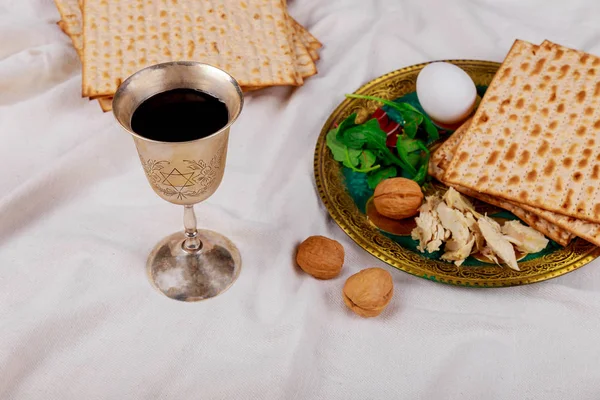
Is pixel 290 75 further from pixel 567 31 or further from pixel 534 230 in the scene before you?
pixel 567 31

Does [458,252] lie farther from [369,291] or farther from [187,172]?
[187,172]

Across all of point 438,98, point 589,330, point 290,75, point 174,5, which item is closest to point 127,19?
point 174,5

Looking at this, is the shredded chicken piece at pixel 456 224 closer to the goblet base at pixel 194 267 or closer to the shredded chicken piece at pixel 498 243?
the shredded chicken piece at pixel 498 243

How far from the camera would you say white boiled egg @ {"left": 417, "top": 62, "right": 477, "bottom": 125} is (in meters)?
1.40

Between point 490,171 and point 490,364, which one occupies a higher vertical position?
point 490,171

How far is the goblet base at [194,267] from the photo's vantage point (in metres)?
1.23

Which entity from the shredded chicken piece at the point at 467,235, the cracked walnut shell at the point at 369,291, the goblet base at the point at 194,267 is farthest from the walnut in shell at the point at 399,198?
the goblet base at the point at 194,267

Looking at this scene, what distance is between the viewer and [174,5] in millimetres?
1629

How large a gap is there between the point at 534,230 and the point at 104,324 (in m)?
0.81

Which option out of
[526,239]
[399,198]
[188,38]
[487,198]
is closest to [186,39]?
[188,38]

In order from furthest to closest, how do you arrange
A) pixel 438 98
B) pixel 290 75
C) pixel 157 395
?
1. pixel 290 75
2. pixel 438 98
3. pixel 157 395

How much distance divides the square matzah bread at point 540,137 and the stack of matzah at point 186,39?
1.46 feet

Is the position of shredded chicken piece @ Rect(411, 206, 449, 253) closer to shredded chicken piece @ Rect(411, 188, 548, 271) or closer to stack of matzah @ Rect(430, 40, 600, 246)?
shredded chicken piece @ Rect(411, 188, 548, 271)

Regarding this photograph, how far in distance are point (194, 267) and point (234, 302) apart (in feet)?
0.40
